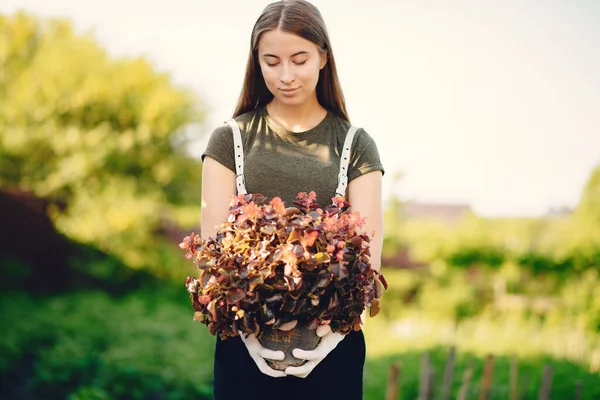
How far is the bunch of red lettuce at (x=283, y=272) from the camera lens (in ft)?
5.08

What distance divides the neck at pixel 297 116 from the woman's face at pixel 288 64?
9cm

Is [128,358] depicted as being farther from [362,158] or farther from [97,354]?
[362,158]

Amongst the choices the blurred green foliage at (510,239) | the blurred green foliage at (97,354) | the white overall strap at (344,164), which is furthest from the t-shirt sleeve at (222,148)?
the blurred green foliage at (510,239)

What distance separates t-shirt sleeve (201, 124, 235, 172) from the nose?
9.9 inches

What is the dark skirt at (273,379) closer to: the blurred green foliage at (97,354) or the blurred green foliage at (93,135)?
the blurred green foliage at (97,354)

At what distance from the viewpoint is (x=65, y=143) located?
10164mm

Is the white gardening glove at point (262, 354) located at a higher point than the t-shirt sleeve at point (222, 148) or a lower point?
lower

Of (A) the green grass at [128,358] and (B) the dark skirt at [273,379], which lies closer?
(B) the dark skirt at [273,379]

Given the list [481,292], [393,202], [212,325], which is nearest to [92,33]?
[393,202]

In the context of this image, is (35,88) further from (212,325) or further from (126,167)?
(212,325)

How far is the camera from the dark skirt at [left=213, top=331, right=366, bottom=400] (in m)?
1.79

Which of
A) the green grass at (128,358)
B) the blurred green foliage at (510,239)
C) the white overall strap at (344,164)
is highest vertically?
the white overall strap at (344,164)

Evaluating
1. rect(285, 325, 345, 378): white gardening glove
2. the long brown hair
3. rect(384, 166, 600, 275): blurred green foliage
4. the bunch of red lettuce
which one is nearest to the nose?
the long brown hair

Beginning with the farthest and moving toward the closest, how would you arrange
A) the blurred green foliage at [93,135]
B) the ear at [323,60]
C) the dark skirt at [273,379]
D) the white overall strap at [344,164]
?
the blurred green foliage at [93,135], the ear at [323,60], the white overall strap at [344,164], the dark skirt at [273,379]
